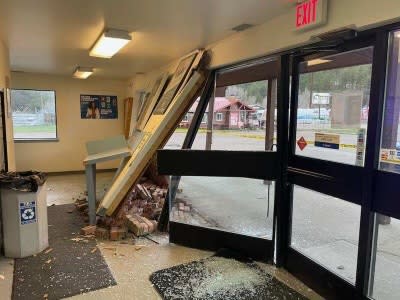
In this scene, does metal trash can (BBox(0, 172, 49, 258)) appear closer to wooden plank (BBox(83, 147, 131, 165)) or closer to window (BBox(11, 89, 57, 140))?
wooden plank (BBox(83, 147, 131, 165))

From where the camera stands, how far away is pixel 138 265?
3066 mm

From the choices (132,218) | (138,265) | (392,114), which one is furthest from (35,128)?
(392,114)

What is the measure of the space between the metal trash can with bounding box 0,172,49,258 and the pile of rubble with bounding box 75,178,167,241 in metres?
0.71

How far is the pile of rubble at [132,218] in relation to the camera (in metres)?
3.81

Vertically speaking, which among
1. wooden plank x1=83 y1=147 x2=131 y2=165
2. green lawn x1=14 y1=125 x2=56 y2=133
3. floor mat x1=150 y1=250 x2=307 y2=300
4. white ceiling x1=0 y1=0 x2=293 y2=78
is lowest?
floor mat x1=150 y1=250 x2=307 y2=300

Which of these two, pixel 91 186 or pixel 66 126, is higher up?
pixel 66 126

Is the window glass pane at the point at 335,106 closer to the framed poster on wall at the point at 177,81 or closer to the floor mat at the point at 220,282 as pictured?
the floor mat at the point at 220,282

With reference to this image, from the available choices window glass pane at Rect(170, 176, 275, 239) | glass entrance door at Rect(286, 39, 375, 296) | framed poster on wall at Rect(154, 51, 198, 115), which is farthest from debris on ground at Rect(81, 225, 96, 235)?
glass entrance door at Rect(286, 39, 375, 296)

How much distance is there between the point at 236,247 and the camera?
10.9 feet

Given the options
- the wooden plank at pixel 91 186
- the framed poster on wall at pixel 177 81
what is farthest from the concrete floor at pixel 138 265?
the framed poster on wall at pixel 177 81

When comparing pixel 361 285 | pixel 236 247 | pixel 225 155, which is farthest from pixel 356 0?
pixel 236 247

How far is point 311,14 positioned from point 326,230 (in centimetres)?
217

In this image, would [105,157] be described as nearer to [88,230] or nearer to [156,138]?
[156,138]

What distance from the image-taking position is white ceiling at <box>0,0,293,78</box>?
2.56 meters
